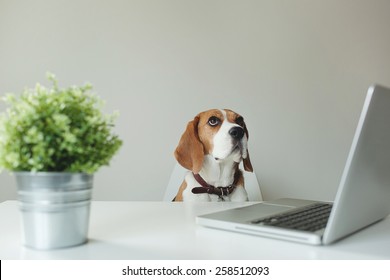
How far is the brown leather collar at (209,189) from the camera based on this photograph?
4.83 feet

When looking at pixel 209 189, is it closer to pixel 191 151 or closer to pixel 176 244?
pixel 191 151

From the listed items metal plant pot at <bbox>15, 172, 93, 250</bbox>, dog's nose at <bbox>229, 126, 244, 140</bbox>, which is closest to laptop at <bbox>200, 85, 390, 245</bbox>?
metal plant pot at <bbox>15, 172, 93, 250</bbox>

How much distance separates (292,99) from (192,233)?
1838 millimetres

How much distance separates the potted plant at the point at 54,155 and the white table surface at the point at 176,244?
4 cm

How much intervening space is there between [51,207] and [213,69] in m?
1.84

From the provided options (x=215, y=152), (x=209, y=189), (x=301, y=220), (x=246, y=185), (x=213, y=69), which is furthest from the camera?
(x=213, y=69)

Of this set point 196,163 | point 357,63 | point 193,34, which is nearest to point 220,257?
point 196,163

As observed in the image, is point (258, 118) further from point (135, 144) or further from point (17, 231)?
point (17, 231)

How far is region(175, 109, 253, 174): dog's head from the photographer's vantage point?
5.13 feet

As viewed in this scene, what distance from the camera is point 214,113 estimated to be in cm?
162

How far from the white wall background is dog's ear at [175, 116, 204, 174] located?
0.67 m

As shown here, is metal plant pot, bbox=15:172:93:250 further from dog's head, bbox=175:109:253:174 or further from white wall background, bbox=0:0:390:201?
white wall background, bbox=0:0:390:201

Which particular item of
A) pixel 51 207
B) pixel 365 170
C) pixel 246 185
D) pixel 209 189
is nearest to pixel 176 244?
pixel 51 207

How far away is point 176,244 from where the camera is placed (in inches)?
24.1
